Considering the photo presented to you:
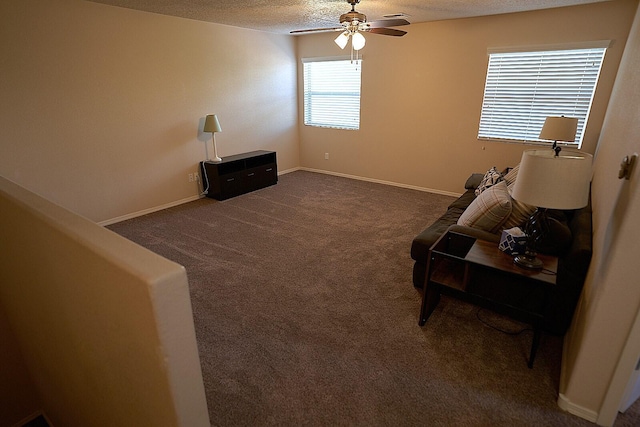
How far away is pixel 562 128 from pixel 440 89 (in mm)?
1759

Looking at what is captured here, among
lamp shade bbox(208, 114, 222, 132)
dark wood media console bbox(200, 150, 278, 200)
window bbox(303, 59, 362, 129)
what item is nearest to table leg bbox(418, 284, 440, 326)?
dark wood media console bbox(200, 150, 278, 200)

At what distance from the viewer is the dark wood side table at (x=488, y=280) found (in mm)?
1946

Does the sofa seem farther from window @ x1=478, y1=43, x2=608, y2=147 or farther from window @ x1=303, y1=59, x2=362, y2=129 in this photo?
window @ x1=303, y1=59, x2=362, y2=129

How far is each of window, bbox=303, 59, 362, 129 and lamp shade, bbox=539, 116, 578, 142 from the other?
295cm

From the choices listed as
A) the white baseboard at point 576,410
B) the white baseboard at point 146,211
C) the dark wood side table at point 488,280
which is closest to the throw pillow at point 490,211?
the dark wood side table at point 488,280

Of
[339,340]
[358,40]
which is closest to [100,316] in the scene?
[339,340]

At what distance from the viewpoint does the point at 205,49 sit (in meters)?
4.77

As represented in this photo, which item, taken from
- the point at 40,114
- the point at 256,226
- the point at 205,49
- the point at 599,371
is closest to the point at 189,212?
the point at 256,226

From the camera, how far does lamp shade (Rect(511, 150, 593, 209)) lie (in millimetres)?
1647

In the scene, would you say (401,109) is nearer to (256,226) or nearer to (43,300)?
(256,226)

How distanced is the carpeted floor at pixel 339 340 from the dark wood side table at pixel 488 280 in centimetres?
21

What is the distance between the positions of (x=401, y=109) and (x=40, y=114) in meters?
4.62

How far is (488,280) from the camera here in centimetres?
236

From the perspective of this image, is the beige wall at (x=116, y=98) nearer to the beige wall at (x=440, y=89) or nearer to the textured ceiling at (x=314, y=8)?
the textured ceiling at (x=314, y=8)
